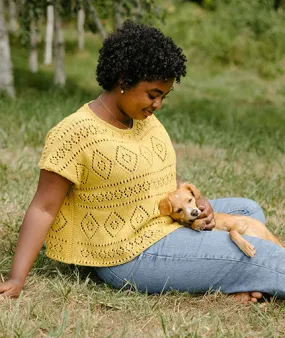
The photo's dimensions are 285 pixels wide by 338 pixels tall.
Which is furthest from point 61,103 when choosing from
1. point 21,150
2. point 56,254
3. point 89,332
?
point 89,332

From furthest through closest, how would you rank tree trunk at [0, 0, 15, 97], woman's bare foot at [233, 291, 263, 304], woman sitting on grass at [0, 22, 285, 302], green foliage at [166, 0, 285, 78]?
1. green foliage at [166, 0, 285, 78]
2. tree trunk at [0, 0, 15, 97]
3. woman's bare foot at [233, 291, 263, 304]
4. woman sitting on grass at [0, 22, 285, 302]

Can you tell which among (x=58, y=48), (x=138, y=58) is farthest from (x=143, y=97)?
(x=58, y=48)

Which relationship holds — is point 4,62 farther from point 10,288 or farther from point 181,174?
point 10,288

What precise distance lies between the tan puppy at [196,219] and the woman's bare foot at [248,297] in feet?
0.68

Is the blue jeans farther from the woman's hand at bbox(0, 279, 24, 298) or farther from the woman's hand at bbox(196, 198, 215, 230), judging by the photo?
the woman's hand at bbox(0, 279, 24, 298)

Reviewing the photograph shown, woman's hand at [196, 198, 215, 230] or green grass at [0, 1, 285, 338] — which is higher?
woman's hand at [196, 198, 215, 230]

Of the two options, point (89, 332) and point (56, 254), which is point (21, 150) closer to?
point (56, 254)

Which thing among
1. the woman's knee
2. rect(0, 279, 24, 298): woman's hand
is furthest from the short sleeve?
the woman's knee

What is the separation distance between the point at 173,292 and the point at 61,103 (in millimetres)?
4693

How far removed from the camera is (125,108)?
9.41 feet

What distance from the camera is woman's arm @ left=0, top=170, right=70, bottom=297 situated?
2777mm

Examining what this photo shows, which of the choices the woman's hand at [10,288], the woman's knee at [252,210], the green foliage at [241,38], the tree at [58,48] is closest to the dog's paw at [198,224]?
the woman's knee at [252,210]

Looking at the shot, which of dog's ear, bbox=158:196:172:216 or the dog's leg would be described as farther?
dog's ear, bbox=158:196:172:216

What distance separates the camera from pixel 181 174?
5109mm
